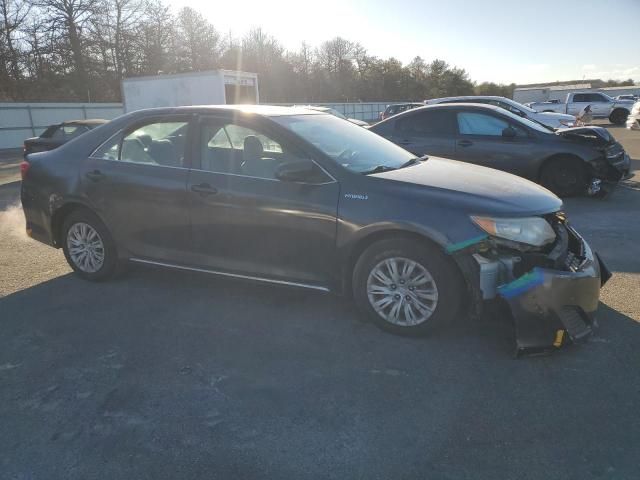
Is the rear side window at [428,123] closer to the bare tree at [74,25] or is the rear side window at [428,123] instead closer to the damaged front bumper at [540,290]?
the damaged front bumper at [540,290]

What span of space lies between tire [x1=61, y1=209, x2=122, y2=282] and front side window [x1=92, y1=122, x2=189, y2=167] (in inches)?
25.1

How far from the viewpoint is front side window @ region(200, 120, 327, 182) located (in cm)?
391

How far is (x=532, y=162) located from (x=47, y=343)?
731 cm

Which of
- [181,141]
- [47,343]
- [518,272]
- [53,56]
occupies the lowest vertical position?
[47,343]

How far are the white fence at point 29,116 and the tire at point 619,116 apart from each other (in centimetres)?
3060

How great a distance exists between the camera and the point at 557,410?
8.84ft

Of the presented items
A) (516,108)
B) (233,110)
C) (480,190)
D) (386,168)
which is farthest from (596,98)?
(233,110)

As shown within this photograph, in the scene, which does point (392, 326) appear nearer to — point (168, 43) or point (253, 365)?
point (253, 365)

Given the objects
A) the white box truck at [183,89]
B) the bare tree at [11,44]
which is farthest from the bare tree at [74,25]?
the white box truck at [183,89]

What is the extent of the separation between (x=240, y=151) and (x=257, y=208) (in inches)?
22.3

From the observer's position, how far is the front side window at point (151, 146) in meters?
4.30

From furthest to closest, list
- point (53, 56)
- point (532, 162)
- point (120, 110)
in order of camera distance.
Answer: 1. point (53, 56)
2. point (120, 110)
3. point (532, 162)

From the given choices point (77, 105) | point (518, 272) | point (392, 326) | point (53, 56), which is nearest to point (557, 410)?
point (518, 272)

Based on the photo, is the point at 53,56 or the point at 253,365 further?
the point at 53,56
